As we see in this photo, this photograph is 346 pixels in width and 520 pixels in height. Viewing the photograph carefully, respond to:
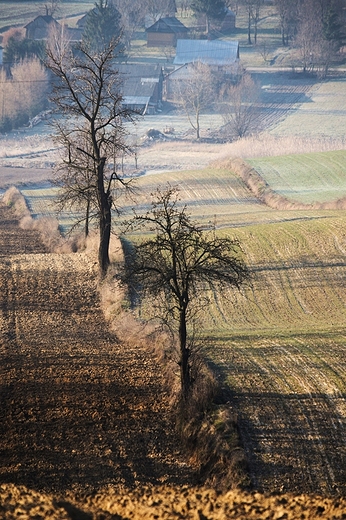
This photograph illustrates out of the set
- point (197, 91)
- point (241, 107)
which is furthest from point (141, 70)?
point (241, 107)

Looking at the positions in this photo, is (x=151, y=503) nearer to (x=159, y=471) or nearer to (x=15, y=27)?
(x=159, y=471)

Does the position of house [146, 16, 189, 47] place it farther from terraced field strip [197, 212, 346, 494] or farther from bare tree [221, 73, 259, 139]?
terraced field strip [197, 212, 346, 494]

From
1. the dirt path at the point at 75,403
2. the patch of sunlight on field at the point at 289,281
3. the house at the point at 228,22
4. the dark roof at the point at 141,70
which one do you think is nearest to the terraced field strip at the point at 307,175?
the patch of sunlight on field at the point at 289,281

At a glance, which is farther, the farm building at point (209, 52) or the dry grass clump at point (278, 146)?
the farm building at point (209, 52)

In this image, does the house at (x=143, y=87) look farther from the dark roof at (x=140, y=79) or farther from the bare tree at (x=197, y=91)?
the bare tree at (x=197, y=91)

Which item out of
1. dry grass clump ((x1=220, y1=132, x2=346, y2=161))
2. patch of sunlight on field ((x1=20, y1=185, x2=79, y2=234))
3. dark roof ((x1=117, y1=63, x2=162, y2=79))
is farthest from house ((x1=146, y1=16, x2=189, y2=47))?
patch of sunlight on field ((x1=20, y1=185, x2=79, y2=234))
